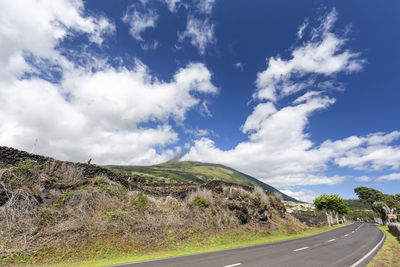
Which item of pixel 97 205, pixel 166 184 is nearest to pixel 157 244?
pixel 97 205

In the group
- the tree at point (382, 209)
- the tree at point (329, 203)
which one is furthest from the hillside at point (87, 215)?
the tree at point (382, 209)

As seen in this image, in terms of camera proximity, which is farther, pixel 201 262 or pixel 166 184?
pixel 166 184

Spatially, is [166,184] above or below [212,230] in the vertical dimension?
above

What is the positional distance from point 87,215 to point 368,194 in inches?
3086

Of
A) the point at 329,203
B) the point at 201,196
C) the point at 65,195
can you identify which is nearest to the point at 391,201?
the point at 329,203

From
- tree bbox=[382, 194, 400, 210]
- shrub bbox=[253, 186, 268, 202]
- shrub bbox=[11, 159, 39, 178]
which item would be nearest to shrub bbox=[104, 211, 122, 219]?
shrub bbox=[11, 159, 39, 178]

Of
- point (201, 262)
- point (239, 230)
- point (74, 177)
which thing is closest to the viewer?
point (201, 262)

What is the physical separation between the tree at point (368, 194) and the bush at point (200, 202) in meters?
65.5

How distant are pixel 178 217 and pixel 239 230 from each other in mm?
7126

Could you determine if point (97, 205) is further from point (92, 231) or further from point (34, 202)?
point (34, 202)

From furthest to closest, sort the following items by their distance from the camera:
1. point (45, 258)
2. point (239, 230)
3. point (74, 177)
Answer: point (239, 230)
point (74, 177)
point (45, 258)

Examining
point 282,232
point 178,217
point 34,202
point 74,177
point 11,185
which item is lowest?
point 282,232

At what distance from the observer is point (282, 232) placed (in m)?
23.6

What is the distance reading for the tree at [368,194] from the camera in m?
56.5
